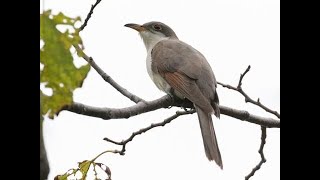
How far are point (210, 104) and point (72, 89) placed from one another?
46cm

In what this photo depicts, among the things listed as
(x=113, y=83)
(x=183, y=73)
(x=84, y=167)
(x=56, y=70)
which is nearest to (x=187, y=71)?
(x=183, y=73)

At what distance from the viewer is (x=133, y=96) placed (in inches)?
28.3

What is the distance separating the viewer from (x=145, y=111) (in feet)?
2.25

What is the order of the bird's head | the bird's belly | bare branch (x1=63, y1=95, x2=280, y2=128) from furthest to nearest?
1. the bird's head
2. the bird's belly
3. bare branch (x1=63, y1=95, x2=280, y2=128)

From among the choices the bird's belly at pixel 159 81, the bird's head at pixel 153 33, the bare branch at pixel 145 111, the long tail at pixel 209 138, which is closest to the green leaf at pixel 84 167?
the bare branch at pixel 145 111

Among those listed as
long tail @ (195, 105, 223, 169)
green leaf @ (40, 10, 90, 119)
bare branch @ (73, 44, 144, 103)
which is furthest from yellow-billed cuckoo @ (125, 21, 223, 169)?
green leaf @ (40, 10, 90, 119)

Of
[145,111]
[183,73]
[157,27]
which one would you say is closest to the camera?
[145,111]

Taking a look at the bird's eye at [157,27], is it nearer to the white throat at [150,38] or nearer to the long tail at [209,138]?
the white throat at [150,38]

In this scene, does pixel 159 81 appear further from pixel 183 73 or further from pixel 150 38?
pixel 150 38

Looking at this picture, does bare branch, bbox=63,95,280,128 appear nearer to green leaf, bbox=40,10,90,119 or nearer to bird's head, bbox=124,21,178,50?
green leaf, bbox=40,10,90,119

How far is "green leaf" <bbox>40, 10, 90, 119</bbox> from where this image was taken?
436mm

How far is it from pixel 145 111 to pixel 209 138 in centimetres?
13
